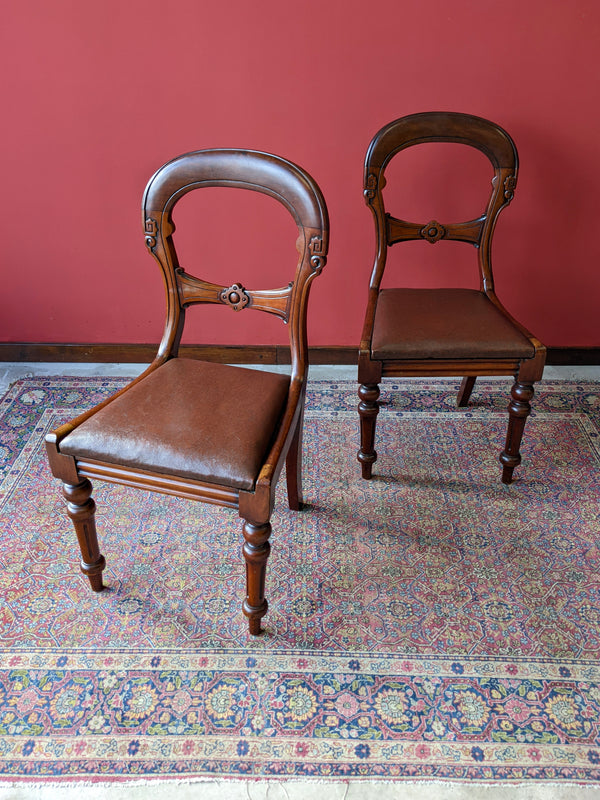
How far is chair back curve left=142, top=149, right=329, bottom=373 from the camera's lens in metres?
1.50

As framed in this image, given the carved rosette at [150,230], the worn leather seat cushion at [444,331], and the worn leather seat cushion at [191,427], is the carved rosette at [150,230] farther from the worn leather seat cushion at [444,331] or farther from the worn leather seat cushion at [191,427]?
the worn leather seat cushion at [444,331]

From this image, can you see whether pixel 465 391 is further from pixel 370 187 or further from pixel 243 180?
pixel 243 180

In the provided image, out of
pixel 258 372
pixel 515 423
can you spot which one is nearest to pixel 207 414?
pixel 258 372

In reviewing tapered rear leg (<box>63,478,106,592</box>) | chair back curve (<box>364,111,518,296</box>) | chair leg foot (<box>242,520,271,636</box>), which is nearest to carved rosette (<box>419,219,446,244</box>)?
chair back curve (<box>364,111,518,296</box>)

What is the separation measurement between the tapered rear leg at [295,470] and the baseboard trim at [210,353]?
97cm

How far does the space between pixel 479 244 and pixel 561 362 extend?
2.96ft

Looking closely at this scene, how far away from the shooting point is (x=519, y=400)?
1945 mm

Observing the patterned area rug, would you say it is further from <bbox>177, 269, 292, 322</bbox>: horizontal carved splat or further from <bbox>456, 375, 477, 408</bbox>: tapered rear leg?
<bbox>177, 269, 292, 322</bbox>: horizontal carved splat

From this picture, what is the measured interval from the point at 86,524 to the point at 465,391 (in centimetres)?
154

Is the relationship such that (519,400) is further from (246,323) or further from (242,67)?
(242,67)

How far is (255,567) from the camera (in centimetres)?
142

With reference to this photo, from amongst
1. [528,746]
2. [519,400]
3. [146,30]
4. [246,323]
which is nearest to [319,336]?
[246,323]

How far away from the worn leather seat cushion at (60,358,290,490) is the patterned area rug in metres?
0.49

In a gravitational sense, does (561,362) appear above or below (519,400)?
below
